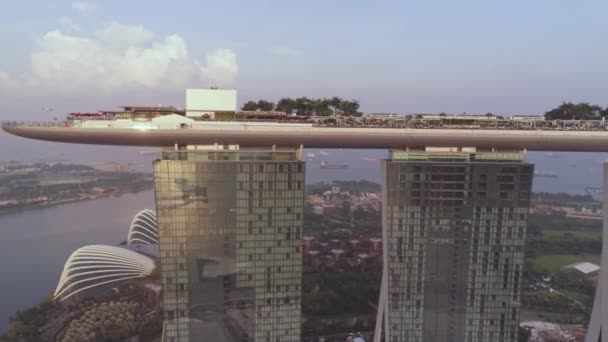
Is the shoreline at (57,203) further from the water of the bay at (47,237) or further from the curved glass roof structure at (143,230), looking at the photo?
the curved glass roof structure at (143,230)

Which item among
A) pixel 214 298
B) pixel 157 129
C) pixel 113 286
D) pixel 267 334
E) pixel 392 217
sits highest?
pixel 157 129

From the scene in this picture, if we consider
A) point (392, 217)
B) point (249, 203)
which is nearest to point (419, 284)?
point (392, 217)

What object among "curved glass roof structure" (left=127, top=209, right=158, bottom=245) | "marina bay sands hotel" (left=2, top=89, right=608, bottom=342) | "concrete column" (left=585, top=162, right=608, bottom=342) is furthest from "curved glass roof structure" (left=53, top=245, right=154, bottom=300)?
"concrete column" (left=585, top=162, right=608, bottom=342)

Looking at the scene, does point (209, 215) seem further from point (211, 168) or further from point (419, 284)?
point (419, 284)

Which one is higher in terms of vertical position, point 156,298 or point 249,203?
point 249,203

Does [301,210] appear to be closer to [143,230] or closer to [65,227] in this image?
[143,230]

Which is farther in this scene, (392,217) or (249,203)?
(392,217)
